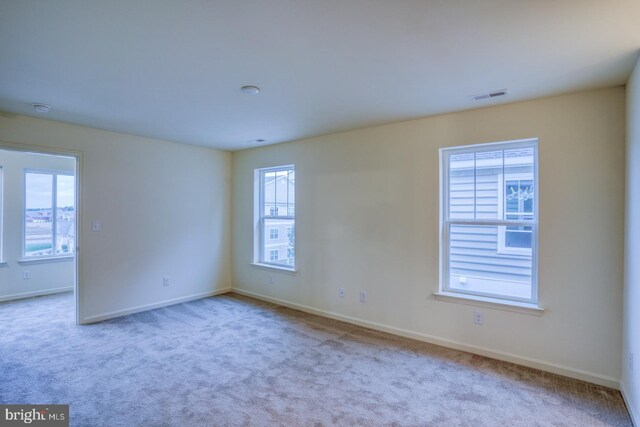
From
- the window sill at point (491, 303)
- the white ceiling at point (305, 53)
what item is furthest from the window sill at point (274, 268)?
the white ceiling at point (305, 53)

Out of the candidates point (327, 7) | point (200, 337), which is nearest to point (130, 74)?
point (327, 7)

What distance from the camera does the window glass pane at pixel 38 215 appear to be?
532 centimetres

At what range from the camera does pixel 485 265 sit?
324 centimetres

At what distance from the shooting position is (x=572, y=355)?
108 inches

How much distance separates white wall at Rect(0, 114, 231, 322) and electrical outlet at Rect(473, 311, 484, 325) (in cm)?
392

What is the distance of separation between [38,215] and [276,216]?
399 centimetres

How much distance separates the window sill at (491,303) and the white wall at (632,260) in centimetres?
60

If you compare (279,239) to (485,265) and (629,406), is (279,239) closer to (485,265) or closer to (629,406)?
(485,265)

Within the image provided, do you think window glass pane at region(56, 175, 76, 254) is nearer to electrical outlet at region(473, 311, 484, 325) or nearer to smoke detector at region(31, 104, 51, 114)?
smoke detector at region(31, 104, 51, 114)

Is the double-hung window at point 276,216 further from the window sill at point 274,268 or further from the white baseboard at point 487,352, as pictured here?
the white baseboard at point 487,352

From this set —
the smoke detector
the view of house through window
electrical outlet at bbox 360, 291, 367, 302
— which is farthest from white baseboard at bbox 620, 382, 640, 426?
the view of house through window

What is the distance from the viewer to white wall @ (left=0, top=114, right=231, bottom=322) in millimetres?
4012

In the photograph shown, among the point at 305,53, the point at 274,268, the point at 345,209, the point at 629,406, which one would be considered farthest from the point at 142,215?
the point at 629,406

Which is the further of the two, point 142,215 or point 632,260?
point 142,215
